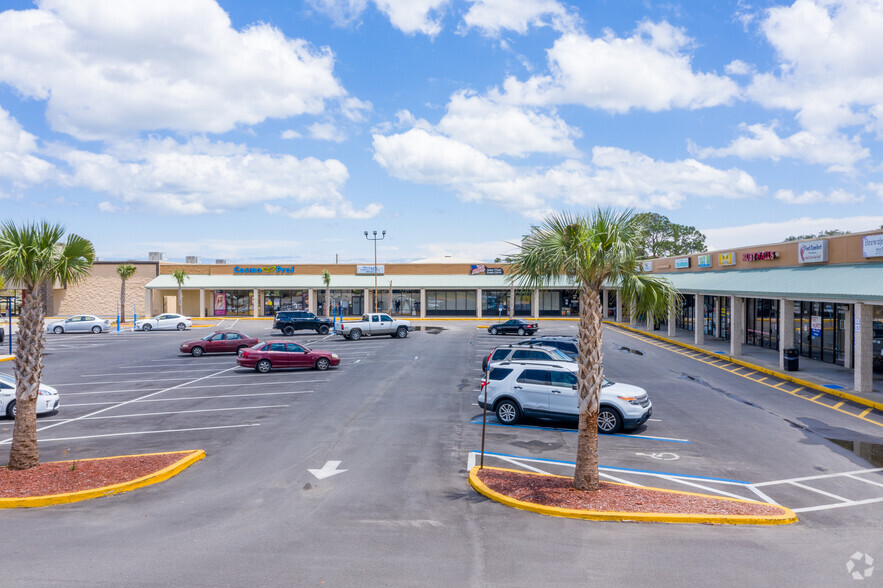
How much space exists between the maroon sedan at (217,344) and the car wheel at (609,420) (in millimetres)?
22243

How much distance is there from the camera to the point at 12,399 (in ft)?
56.0

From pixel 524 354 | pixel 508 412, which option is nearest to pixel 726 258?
pixel 524 354

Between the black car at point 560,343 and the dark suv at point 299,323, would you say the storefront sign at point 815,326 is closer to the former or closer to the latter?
the black car at point 560,343

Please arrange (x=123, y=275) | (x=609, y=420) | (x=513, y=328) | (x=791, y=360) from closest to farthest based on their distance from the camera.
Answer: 1. (x=609, y=420)
2. (x=791, y=360)
3. (x=513, y=328)
4. (x=123, y=275)

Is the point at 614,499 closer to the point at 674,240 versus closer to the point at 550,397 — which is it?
the point at 550,397

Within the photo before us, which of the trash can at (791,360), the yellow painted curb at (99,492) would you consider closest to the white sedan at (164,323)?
the yellow painted curb at (99,492)

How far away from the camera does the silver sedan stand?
145 feet

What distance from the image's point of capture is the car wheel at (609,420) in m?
15.0

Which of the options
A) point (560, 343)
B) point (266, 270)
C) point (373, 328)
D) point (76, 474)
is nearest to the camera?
point (76, 474)

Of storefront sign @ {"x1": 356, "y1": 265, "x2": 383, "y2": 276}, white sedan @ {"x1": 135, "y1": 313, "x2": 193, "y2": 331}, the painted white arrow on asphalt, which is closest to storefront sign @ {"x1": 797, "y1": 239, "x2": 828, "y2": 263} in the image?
the painted white arrow on asphalt

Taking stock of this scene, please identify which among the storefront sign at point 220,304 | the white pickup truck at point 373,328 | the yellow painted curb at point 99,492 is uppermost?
the storefront sign at point 220,304

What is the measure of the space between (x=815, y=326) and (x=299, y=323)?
32254 mm

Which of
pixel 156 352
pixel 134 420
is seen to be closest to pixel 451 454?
pixel 134 420

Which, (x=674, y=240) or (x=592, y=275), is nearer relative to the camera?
(x=592, y=275)
